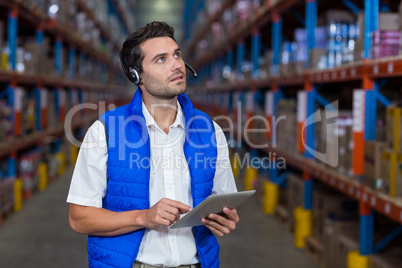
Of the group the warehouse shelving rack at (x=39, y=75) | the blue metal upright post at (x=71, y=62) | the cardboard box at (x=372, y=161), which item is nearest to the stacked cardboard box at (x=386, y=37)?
the cardboard box at (x=372, y=161)

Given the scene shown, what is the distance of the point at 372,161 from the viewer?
3.05m

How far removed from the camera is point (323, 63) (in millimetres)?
4344

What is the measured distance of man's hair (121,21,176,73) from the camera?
1770mm

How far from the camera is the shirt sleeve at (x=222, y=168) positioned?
5.99 ft

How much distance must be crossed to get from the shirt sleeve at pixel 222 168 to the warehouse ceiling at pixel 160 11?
23288 mm

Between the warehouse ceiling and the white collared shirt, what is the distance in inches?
920

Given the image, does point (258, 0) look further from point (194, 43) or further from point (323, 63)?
point (194, 43)

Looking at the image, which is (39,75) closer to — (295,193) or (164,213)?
(295,193)

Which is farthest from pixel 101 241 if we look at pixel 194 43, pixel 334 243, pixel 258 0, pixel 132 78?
pixel 194 43

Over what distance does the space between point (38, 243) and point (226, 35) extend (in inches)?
237

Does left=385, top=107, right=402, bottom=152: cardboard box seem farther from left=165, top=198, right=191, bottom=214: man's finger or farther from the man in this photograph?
left=165, top=198, right=191, bottom=214: man's finger

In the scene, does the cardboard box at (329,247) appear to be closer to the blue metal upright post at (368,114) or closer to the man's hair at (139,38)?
the blue metal upright post at (368,114)

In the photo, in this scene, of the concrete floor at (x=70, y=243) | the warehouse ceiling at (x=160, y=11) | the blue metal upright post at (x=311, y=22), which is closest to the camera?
the concrete floor at (x=70, y=243)

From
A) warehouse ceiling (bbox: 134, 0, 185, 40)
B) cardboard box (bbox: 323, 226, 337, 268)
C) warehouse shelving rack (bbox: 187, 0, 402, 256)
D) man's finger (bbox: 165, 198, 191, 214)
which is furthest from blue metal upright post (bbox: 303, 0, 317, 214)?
warehouse ceiling (bbox: 134, 0, 185, 40)
